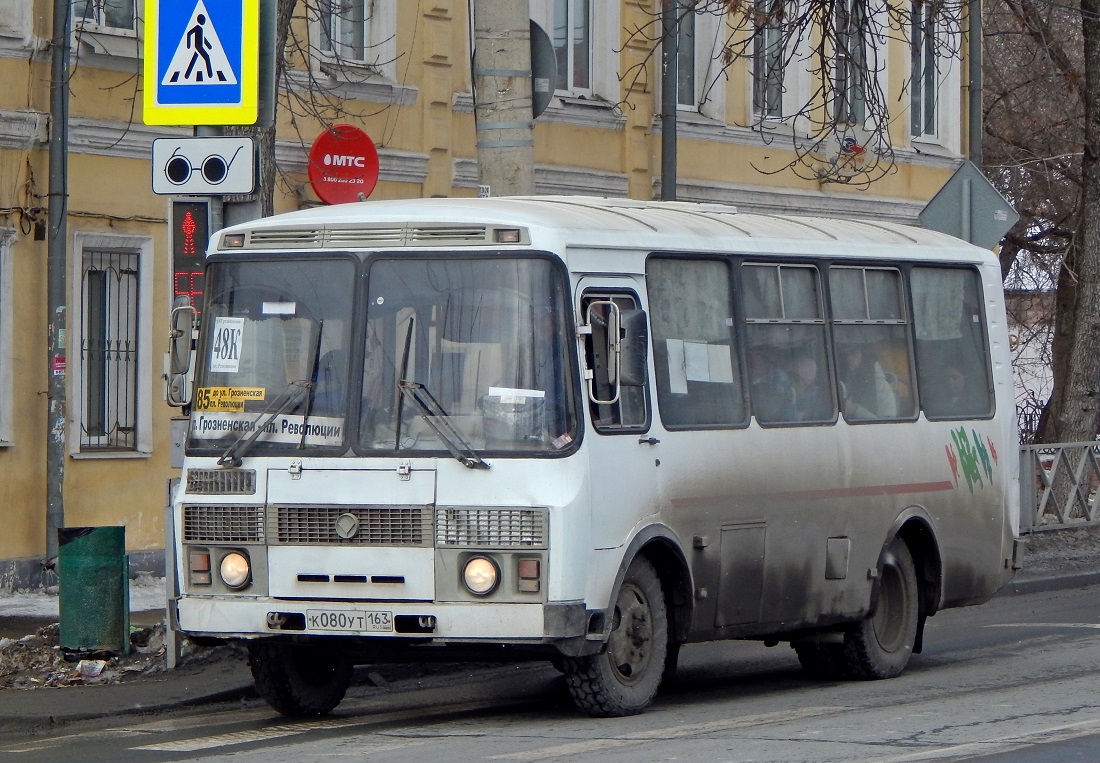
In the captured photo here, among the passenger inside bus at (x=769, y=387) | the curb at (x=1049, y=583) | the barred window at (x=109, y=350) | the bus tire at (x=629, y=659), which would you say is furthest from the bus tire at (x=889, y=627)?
the barred window at (x=109, y=350)

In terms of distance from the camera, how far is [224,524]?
9.42m

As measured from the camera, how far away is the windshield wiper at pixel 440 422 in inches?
355

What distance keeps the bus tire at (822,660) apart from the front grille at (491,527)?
10.4 ft

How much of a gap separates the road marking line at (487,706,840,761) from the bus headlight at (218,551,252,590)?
1746mm

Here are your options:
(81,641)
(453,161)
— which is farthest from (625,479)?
(453,161)

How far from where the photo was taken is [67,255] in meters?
16.2

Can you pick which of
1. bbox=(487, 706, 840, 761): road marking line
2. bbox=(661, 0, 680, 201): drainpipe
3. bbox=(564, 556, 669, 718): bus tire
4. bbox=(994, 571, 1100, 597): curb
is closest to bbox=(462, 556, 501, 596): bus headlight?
bbox=(564, 556, 669, 718): bus tire

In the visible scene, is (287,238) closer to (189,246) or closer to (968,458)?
(189,246)

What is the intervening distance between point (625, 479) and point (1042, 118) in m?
26.4

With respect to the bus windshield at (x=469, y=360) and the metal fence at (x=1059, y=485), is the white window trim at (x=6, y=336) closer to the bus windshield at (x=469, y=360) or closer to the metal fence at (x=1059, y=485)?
the bus windshield at (x=469, y=360)

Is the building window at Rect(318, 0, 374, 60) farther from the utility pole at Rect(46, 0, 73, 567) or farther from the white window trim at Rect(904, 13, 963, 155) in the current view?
the white window trim at Rect(904, 13, 963, 155)

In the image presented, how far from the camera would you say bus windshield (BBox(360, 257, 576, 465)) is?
9086 millimetres

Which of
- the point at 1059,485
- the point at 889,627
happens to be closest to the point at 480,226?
the point at 889,627

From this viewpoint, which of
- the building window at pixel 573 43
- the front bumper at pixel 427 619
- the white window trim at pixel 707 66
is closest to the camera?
the front bumper at pixel 427 619
